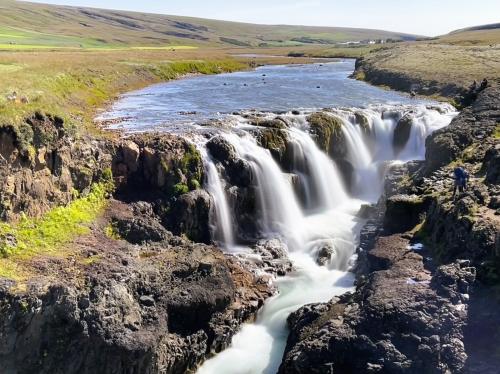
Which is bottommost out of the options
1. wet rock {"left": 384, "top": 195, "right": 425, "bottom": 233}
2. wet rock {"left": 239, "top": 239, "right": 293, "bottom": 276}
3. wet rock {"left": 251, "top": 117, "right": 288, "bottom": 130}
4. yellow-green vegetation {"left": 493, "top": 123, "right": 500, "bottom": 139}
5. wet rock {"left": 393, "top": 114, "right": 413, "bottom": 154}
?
wet rock {"left": 239, "top": 239, "right": 293, "bottom": 276}

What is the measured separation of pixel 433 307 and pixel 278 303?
328 inches

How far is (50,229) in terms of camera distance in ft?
71.7

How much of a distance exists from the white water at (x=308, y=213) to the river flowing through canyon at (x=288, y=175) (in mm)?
63

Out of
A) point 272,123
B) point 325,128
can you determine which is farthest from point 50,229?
point 325,128

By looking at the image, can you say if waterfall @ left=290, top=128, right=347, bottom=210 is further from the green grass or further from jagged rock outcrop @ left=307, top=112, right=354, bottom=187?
the green grass

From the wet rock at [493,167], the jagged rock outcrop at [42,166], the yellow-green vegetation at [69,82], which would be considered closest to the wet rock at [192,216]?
the jagged rock outcrop at [42,166]

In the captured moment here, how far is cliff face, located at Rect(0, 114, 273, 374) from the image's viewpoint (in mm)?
17203

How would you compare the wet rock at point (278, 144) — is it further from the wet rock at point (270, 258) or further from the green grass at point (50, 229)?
the green grass at point (50, 229)

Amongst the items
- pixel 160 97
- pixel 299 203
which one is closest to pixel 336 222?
pixel 299 203

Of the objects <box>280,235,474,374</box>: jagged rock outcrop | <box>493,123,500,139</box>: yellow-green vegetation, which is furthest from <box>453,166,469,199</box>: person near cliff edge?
<box>493,123,500,139</box>: yellow-green vegetation

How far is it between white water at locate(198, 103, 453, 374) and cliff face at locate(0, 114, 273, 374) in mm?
1148

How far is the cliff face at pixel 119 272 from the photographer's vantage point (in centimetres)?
1720

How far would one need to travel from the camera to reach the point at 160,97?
54.8m

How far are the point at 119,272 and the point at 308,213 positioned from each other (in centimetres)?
1619
